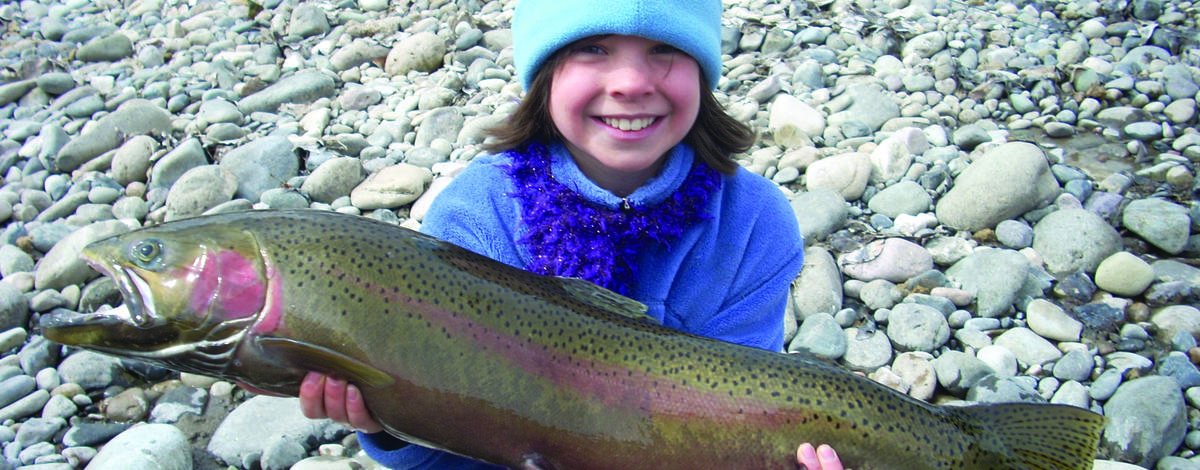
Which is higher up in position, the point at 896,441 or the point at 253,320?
the point at 253,320

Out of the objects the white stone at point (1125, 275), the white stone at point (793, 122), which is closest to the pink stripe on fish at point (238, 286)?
the white stone at point (1125, 275)

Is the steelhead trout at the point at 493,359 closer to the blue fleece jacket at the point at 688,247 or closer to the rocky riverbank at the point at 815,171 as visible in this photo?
the blue fleece jacket at the point at 688,247

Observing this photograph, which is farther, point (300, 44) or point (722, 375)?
point (300, 44)

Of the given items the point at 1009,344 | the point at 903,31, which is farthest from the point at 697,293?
the point at 903,31

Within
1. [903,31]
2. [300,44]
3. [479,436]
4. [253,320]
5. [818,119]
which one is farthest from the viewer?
[300,44]

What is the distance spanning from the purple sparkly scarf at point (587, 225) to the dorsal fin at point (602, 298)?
0.37 m

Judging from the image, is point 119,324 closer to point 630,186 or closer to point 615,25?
point 615,25

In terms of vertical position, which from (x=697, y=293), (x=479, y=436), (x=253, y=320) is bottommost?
(x=697, y=293)

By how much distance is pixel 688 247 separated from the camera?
120 inches

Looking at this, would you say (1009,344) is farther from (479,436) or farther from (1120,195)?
(479,436)

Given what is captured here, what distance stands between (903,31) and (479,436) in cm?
780

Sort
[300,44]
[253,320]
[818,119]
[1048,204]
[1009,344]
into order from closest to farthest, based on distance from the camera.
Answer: [253,320], [1009,344], [1048,204], [818,119], [300,44]

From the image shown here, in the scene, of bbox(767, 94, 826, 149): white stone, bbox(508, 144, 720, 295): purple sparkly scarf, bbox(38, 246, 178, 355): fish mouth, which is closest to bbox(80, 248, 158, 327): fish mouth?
bbox(38, 246, 178, 355): fish mouth

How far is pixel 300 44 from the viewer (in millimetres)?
9492
